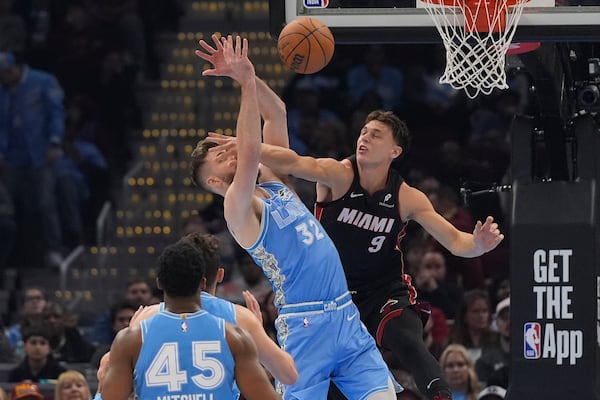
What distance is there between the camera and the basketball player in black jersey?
8.36 meters

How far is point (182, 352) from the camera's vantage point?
6.14m

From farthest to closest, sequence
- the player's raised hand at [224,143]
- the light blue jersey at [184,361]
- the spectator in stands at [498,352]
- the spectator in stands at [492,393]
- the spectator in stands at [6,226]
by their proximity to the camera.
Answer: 1. the spectator in stands at [6,226]
2. the spectator in stands at [498,352]
3. the spectator in stands at [492,393]
4. the player's raised hand at [224,143]
5. the light blue jersey at [184,361]

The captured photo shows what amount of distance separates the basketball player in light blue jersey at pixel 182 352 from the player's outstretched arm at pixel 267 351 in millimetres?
298

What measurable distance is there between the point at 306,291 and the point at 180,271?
1.74 m

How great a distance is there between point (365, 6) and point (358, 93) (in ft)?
25.5

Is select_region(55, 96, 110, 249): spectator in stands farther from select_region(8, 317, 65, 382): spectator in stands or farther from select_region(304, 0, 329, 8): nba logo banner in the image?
select_region(304, 0, 329, 8): nba logo banner

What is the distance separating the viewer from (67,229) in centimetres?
1537

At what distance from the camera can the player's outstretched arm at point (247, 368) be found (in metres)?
6.21

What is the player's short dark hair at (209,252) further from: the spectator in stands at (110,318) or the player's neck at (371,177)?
the spectator in stands at (110,318)

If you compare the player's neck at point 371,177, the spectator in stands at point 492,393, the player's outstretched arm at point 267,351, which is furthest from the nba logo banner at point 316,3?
the spectator in stands at point 492,393

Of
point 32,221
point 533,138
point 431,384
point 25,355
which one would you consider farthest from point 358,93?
point 431,384

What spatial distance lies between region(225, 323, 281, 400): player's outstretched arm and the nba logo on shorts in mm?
2925

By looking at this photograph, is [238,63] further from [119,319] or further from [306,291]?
[119,319]

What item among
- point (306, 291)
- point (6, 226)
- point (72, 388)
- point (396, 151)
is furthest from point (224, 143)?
point (6, 226)
